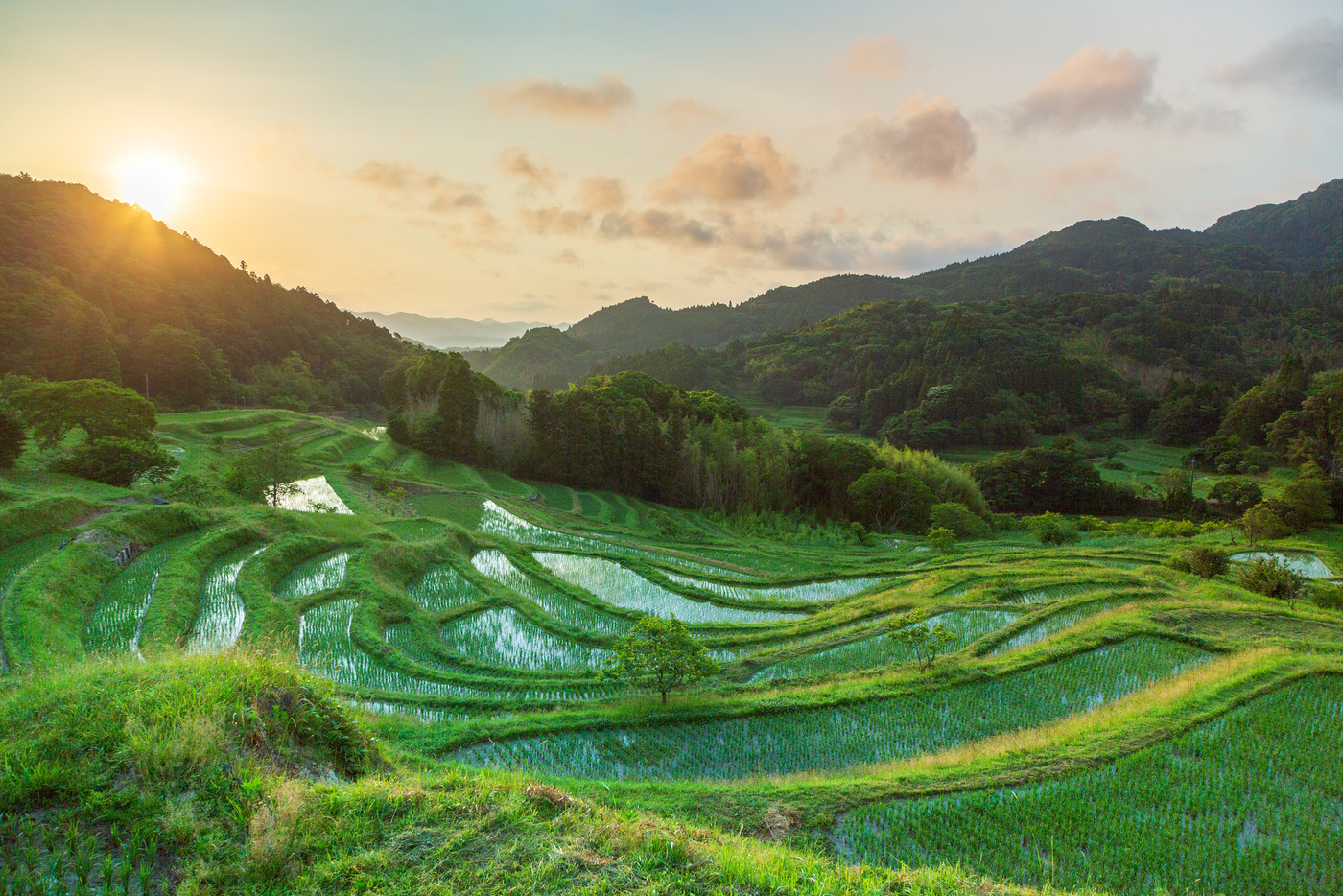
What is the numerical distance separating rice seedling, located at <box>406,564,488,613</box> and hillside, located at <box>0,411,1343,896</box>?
196 millimetres

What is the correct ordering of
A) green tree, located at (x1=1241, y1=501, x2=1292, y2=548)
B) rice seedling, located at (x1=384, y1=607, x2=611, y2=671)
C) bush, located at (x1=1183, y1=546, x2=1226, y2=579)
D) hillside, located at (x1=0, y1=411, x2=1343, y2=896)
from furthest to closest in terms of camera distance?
1. green tree, located at (x1=1241, y1=501, x2=1292, y2=548)
2. bush, located at (x1=1183, y1=546, x2=1226, y2=579)
3. rice seedling, located at (x1=384, y1=607, x2=611, y2=671)
4. hillside, located at (x1=0, y1=411, x2=1343, y2=896)

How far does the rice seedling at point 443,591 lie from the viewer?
17.4 m

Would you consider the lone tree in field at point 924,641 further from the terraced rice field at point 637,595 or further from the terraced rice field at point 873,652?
the terraced rice field at point 637,595

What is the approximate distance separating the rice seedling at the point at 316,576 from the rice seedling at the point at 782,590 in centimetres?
1082

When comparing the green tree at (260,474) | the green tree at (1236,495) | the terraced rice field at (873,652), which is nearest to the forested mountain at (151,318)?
the green tree at (260,474)

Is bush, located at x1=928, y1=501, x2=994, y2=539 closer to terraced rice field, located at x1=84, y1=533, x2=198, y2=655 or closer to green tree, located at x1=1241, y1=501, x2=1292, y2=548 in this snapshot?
green tree, located at x1=1241, y1=501, x2=1292, y2=548

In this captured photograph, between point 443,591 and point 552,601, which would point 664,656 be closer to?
point 552,601

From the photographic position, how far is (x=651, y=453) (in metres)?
44.9

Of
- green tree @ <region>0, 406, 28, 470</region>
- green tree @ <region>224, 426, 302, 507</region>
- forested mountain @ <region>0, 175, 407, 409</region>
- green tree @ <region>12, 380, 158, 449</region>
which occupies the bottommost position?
green tree @ <region>224, 426, 302, 507</region>

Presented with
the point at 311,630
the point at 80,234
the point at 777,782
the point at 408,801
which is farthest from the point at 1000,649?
the point at 80,234

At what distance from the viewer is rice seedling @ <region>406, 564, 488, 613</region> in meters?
17.4

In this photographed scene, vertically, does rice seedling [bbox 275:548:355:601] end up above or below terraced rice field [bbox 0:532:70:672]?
below

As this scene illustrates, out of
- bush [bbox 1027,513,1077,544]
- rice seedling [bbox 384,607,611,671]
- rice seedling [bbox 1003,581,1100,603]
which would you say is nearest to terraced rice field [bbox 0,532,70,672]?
rice seedling [bbox 384,607,611,671]

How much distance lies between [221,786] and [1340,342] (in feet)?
496
